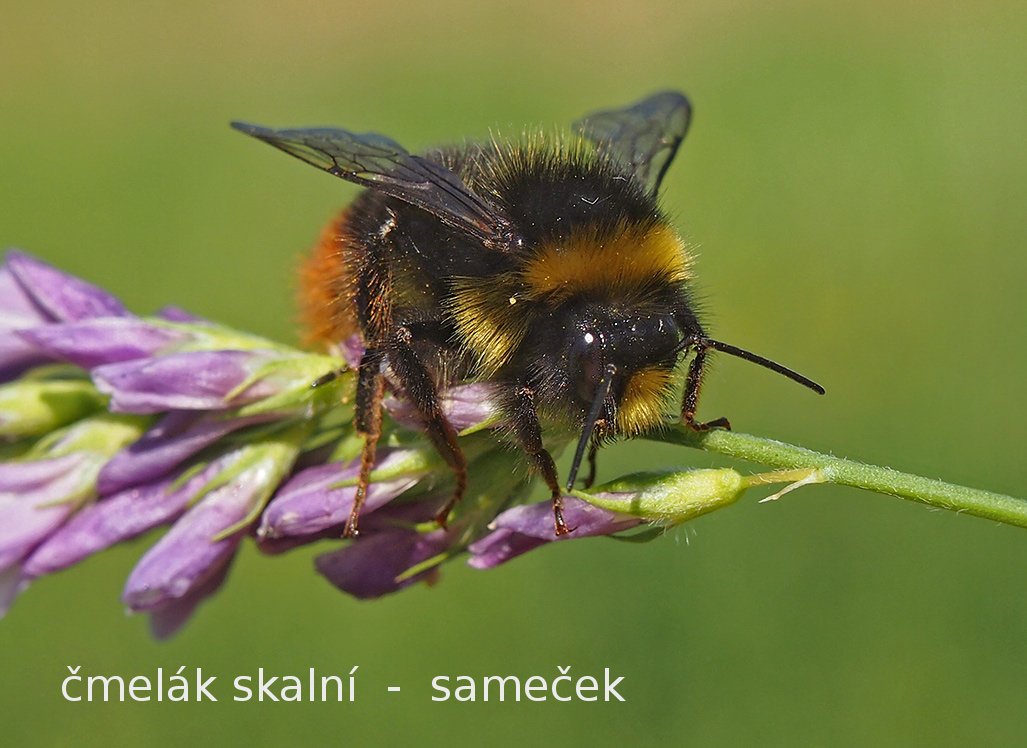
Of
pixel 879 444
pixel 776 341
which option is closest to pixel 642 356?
pixel 879 444

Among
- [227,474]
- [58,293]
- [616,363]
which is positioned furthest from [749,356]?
[58,293]

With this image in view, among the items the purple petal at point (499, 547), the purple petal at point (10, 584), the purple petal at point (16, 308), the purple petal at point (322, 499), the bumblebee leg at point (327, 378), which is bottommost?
the purple petal at point (10, 584)

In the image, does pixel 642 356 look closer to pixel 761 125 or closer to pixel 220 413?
A: pixel 220 413

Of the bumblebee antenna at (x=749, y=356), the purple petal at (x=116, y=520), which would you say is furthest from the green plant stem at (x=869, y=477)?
the purple petal at (x=116, y=520)

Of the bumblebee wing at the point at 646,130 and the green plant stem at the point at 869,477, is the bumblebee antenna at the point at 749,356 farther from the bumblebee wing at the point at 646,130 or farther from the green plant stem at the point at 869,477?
the bumblebee wing at the point at 646,130

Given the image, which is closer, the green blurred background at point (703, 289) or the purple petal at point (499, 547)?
the purple petal at point (499, 547)

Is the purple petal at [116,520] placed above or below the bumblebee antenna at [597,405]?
below
